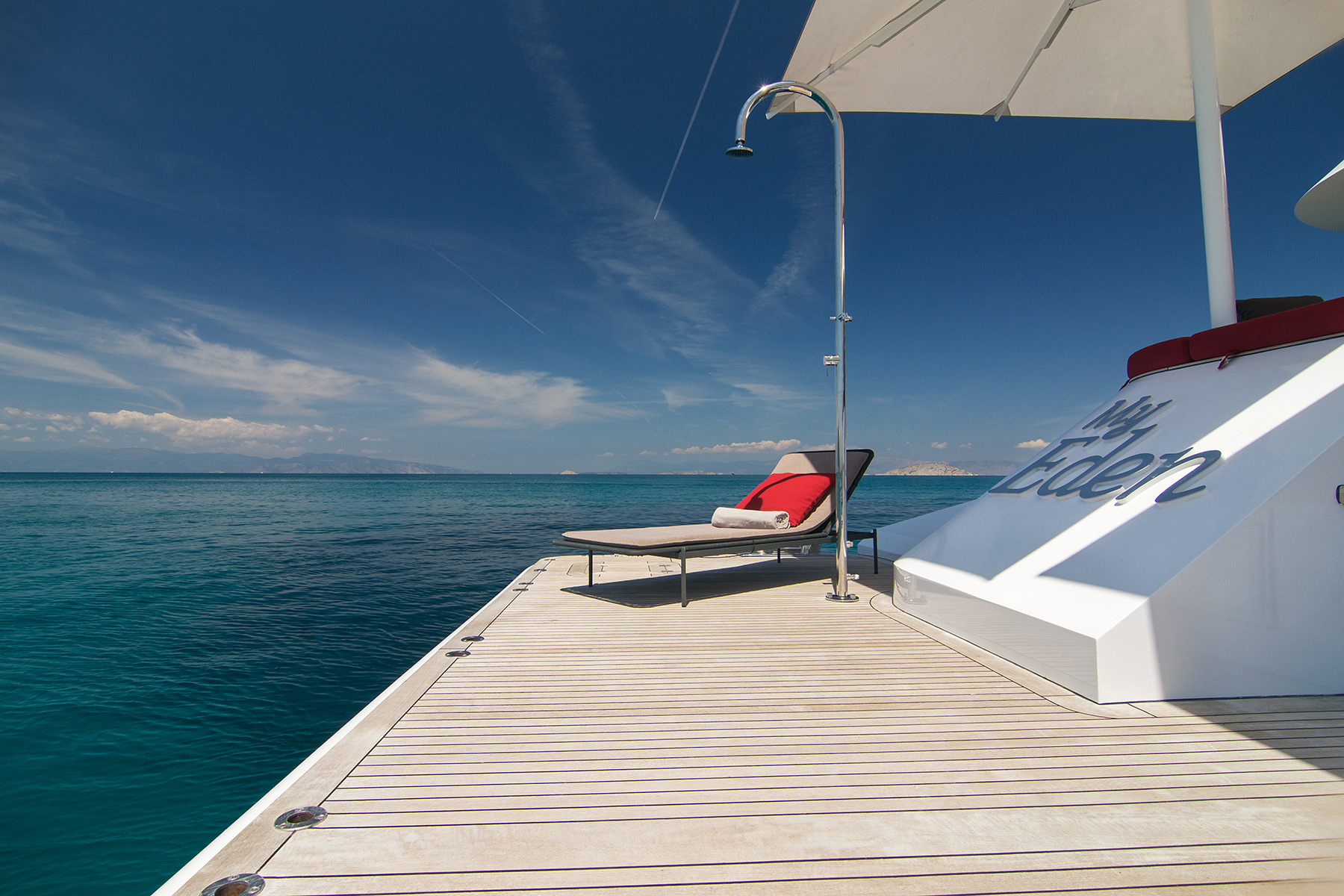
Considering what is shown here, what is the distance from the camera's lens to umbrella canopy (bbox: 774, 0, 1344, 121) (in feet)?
14.9

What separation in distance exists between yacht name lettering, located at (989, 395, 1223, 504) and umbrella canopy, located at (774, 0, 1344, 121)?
10.4 feet

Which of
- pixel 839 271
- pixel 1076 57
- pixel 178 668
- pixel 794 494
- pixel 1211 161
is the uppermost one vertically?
pixel 1076 57

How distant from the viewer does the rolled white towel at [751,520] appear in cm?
522

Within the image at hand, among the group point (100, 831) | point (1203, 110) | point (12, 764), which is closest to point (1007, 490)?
point (1203, 110)

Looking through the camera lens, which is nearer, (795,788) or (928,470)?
(795,788)

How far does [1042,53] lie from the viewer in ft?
17.1

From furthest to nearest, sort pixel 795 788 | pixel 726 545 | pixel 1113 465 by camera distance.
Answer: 1. pixel 726 545
2. pixel 1113 465
3. pixel 795 788

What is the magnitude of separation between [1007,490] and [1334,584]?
1849 millimetres

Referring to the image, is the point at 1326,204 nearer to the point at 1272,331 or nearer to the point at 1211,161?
the point at 1211,161

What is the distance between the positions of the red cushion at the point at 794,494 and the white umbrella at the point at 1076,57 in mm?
3191

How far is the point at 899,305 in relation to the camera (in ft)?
73.2

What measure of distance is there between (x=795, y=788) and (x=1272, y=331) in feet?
12.0

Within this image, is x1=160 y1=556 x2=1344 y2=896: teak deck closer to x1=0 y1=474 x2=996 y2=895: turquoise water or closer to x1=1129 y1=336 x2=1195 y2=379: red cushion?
x1=0 y1=474 x2=996 y2=895: turquoise water

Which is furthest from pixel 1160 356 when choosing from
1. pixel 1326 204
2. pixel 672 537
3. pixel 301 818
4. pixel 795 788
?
pixel 301 818
